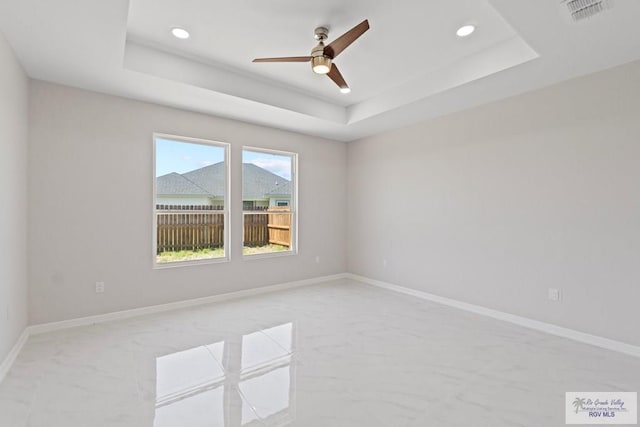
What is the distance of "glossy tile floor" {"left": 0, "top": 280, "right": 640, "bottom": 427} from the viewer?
190 centimetres

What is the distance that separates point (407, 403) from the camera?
6.64 feet

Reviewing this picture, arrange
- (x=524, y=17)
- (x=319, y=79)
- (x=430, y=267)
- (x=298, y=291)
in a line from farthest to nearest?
1. (x=298, y=291)
2. (x=430, y=267)
3. (x=319, y=79)
4. (x=524, y=17)

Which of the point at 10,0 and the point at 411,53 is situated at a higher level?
the point at 411,53

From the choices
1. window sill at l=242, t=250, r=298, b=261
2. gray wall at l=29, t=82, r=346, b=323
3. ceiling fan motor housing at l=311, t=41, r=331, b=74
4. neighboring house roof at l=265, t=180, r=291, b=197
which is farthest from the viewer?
neighboring house roof at l=265, t=180, r=291, b=197

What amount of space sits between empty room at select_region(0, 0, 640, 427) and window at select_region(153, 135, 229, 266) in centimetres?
3

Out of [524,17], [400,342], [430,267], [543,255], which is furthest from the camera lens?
[430,267]

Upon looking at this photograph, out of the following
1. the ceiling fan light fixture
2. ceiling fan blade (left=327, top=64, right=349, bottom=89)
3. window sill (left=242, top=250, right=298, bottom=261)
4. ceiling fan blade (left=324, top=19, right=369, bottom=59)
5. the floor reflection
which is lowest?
the floor reflection

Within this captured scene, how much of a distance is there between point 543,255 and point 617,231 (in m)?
0.66

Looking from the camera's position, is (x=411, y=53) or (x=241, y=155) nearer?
(x=411, y=53)

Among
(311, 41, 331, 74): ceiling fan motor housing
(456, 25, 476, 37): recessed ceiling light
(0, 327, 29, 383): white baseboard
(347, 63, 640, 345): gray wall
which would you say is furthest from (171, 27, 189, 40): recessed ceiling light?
(347, 63, 640, 345): gray wall

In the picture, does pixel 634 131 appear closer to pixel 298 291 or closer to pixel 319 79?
pixel 319 79

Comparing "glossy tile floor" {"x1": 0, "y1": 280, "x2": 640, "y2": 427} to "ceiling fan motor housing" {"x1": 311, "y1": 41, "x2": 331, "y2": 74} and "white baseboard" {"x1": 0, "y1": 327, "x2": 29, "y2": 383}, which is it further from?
"ceiling fan motor housing" {"x1": 311, "y1": 41, "x2": 331, "y2": 74}

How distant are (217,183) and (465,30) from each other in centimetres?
355

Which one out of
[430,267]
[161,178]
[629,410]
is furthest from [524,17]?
[161,178]
